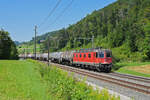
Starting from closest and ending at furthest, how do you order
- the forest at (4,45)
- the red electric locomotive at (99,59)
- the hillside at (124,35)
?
the red electric locomotive at (99,59) → the hillside at (124,35) → the forest at (4,45)

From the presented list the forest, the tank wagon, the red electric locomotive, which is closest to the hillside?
the tank wagon

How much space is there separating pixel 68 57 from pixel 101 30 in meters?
87.2

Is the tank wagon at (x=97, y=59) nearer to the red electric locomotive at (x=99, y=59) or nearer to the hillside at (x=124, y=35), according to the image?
the red electric locomotive at (x=99, y=59)

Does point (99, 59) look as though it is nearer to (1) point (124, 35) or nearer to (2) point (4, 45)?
(2) point (4, 45)

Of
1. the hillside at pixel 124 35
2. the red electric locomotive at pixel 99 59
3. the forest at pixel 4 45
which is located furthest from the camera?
the forest at pixel 4 45

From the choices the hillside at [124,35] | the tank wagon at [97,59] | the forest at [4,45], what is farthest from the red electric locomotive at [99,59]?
the forest at [4,45]

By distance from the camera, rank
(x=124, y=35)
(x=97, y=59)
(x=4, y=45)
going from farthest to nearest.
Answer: (x=124, y=35)
(x=4, y=45)
(x=97, y=59)

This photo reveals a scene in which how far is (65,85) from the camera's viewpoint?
33.3 feet

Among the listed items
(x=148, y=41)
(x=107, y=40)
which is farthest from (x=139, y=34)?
(x=107, y=40)

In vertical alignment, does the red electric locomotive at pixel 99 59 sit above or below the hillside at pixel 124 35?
below

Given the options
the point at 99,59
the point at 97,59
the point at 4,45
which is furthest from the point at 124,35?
the point at 99,59

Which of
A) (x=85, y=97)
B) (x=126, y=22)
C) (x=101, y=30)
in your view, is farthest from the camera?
(x=101, y=30)

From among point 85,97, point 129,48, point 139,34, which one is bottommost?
point 85,97

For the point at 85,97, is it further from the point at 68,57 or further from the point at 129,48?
the point at 129,48
